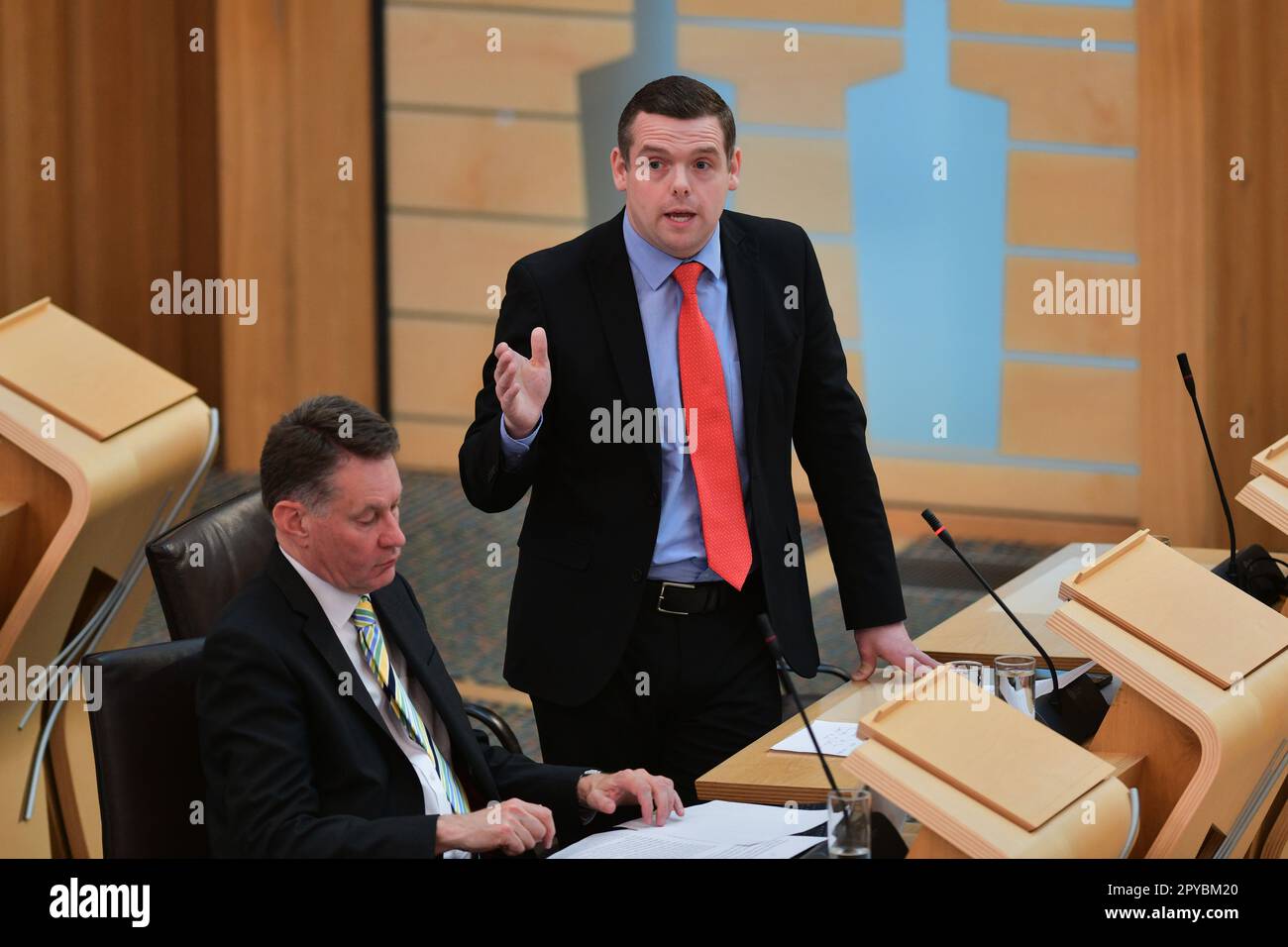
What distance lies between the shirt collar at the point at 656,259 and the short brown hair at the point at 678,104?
0.15 meters

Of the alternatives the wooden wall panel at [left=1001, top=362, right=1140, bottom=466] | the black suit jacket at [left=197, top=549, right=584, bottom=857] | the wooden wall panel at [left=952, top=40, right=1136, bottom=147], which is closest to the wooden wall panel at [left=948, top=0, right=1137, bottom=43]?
the wooden wall panel at [left=952, top=40, right=1136, bottom=147]

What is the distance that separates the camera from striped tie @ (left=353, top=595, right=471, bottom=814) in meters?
2.28

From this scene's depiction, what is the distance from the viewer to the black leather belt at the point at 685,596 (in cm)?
270

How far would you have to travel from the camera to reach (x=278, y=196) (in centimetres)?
754

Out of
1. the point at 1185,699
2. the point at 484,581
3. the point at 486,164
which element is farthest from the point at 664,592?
the point at 486,164

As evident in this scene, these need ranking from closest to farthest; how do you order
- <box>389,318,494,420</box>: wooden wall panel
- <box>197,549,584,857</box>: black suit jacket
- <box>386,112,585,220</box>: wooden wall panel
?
1. <box>197,549,584,857</box>: black suit jacket
2. <box>386,112,585,220</box>: wooden wall panel
3. <box>389,318,494,420</box>: wooden wall panel

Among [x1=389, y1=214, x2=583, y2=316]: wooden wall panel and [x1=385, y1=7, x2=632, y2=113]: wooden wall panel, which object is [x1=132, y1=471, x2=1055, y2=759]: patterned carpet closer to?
[x1=389, y1=214, x2=583, y2=316]: wooden wall panel

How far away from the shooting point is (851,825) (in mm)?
1937

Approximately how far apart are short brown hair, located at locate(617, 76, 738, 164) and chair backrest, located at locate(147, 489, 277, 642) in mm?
872

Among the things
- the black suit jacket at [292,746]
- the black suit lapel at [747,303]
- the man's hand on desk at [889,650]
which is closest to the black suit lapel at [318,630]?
the black suit jacket at [292,746]

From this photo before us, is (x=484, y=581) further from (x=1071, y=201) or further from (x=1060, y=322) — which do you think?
(x=1071, y=201)

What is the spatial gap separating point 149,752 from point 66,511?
3.25 ft

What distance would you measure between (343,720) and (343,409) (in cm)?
42
